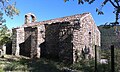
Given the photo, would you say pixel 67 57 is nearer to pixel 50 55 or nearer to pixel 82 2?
pixel 50 55

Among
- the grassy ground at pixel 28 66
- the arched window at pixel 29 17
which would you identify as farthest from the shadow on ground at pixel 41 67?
the arched window at pixel 29 17

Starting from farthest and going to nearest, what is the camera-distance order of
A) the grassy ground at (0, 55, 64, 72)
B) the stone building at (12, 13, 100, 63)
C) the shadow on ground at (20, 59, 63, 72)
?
the stone building at (12, 13, 100, 63)
the shadow on ground at (20, 59, 63, 72)
the grassy ground at (0, 55, 64, 72)

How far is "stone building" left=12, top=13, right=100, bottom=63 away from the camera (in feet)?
74.6

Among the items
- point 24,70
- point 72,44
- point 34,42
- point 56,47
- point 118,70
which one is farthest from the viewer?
point 34,42

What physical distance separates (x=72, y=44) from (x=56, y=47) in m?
4.35

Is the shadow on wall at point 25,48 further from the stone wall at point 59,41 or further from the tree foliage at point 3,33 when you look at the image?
the tree foliage at point 3,33

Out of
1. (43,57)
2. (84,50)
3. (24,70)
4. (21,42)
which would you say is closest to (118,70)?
(24,70)

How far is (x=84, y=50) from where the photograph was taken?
2344cm

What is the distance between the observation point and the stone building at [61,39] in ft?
74.6

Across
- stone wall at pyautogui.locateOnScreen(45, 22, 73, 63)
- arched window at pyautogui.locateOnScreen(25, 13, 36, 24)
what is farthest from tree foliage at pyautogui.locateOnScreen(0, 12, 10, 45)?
arched window at pyautogui.locateOnScreen(25, 13, 36, 24)

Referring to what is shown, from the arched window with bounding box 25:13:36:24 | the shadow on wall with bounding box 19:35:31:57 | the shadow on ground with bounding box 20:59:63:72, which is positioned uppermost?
the arched window with bounding box 25:13:36:24

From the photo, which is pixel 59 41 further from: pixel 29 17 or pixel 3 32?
pixel 29 17

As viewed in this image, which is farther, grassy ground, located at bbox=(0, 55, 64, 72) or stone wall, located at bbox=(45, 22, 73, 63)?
stone wall, located at bbox=(45, 22, 73, 63)

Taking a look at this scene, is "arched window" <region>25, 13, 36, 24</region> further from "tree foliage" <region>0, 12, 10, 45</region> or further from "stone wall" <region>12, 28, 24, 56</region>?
"tree foliage" <region>0, 12, 10, 45</region>
